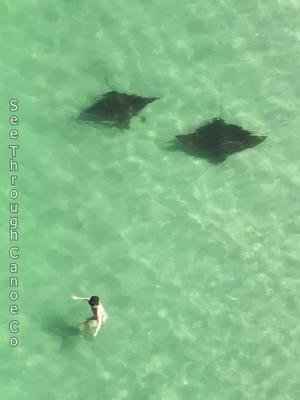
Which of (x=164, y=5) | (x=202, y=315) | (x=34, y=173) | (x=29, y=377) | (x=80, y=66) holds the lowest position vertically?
(x=29, y=377)

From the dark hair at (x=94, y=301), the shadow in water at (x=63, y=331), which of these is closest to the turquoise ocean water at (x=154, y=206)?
the shadow in water at (x=63, y=331)

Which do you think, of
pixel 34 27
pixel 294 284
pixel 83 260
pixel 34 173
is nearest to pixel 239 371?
pixel 294 284

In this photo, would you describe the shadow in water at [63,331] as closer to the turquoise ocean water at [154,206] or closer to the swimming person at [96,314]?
the turquoise ocean water at [154,206]

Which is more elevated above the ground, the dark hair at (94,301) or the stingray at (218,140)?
the stingray at (218,140)

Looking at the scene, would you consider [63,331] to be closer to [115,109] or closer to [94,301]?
[94,301]

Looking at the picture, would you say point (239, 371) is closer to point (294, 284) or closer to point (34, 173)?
point (294, 284)

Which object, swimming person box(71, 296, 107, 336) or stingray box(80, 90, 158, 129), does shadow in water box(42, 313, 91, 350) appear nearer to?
swimming person box(71, 296, 107, 336)

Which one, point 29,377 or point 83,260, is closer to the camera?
point 29,377
